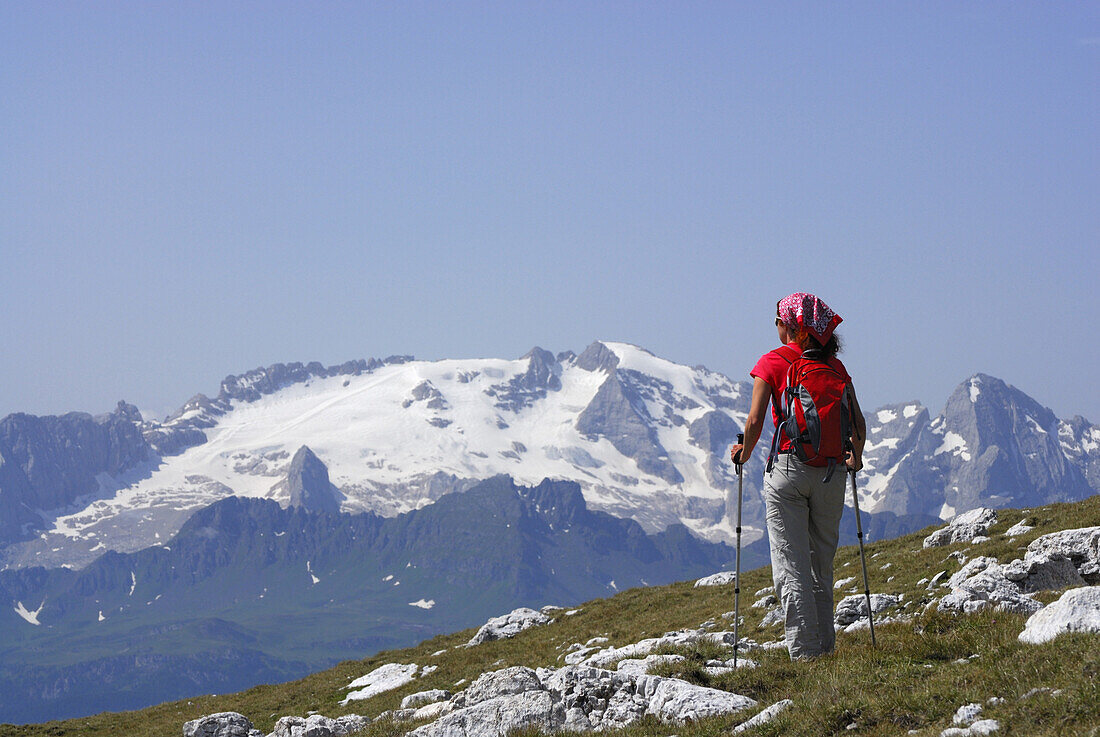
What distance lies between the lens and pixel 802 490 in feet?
42.1

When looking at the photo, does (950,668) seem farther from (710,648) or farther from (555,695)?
(710,648)

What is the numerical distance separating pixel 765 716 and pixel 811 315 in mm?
5373

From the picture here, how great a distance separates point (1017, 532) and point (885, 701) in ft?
70.3

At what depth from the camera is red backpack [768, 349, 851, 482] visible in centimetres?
1271

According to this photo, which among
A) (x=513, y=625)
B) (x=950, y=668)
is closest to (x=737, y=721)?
(x=950, y=668)

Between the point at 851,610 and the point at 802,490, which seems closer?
the point at 802,490

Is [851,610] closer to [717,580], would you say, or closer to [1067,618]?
[1067,618]

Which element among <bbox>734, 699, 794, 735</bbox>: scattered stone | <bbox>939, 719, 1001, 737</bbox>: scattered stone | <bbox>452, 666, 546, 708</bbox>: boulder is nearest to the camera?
<bbox>939, 719, 1001, 737</bbox>: scattered stone

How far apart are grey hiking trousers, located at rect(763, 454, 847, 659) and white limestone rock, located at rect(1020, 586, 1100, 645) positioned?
2.49 meters

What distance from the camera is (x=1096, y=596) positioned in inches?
464

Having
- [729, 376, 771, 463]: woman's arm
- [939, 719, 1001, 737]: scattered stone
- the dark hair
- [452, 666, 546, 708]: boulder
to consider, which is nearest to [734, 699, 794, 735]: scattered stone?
[939, 719, 1001, 737]: scattered stone

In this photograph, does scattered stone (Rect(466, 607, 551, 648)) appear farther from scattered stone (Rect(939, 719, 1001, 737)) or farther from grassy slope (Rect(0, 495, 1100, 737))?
scattered stone (Rect(939, 719, 1001, 737))

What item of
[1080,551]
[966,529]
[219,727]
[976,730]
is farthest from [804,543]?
[966,529]

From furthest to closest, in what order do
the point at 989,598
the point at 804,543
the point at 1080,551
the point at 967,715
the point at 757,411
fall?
the point at 1080,551, the point at 989,598, the point at 804,543, the point at 757,411, the point at 967,715
